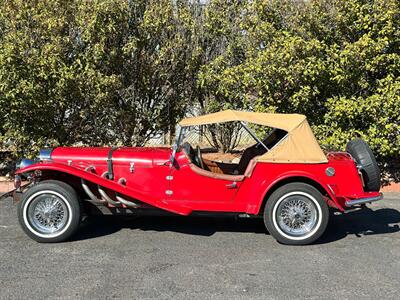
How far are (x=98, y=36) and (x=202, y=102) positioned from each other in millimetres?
2563

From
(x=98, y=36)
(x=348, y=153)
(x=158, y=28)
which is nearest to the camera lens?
(x=348, y=153)

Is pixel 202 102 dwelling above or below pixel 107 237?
above

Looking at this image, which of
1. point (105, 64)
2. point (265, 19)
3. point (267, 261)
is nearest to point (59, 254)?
point (267, 261)

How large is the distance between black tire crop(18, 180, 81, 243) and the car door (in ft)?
3.62

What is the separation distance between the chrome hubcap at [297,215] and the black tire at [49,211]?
2.27m

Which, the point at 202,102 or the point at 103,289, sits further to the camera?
the point at 202,102

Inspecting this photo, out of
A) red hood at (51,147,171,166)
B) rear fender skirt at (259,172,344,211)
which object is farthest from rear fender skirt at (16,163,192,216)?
rear fender skirt at (259,172,344,211)

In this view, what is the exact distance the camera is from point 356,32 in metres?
7.75

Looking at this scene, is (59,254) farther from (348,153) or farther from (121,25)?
(121,25)

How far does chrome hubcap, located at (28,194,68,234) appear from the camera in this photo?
16.3 ft

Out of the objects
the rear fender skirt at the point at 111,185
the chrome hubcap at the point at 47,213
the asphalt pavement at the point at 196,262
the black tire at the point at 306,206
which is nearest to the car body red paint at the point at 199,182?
the rear fender skirt at the point at 111,185

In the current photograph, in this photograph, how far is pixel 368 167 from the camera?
204 inches

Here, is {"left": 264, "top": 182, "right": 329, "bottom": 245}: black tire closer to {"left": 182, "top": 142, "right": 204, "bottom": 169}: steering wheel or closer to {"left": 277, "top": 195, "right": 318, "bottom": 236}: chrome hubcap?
{"left": 277, "top": 195, "right": 318, "bottom": 236}: chrome hubcap

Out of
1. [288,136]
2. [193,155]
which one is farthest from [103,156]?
[288,136]
